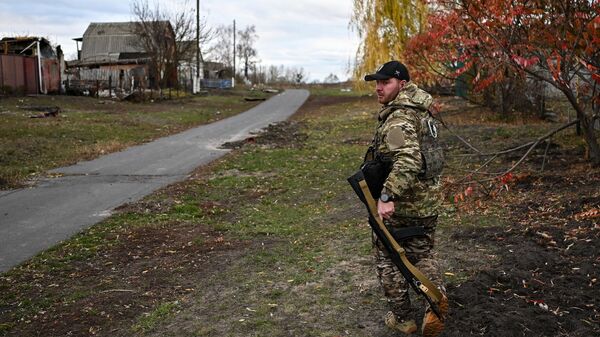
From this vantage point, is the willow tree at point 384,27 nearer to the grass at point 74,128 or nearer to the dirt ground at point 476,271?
the grass at point 74,128

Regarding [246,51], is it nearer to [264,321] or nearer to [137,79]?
[137,79]

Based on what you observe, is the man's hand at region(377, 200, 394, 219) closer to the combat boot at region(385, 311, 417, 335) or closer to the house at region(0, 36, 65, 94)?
the combat boot at region(385, 311, 417, 335)

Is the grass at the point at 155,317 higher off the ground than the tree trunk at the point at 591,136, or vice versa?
the tree trunk at the point at 591,136

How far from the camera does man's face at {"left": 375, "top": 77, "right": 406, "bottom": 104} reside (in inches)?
161

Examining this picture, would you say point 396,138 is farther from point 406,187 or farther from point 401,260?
point 401,260

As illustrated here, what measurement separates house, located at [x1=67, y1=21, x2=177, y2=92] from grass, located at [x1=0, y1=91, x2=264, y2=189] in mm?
5631

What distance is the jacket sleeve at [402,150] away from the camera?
12.6 feet

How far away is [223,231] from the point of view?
303 inches

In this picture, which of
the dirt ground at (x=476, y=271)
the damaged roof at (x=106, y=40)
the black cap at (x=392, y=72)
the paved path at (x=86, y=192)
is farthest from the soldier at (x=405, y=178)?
the damaged roof at (x=106, y=40)

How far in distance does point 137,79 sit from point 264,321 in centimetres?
3725

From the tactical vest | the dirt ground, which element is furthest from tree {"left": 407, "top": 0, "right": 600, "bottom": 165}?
the tactical vest

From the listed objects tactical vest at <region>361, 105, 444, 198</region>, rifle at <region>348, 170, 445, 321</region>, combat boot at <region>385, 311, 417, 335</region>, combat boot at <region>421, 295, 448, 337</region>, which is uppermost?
tactical vest at <region>361, 105, 444, 198</region>

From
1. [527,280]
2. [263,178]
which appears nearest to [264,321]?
[527,280]

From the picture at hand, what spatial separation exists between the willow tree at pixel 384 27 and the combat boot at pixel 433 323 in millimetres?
23014
